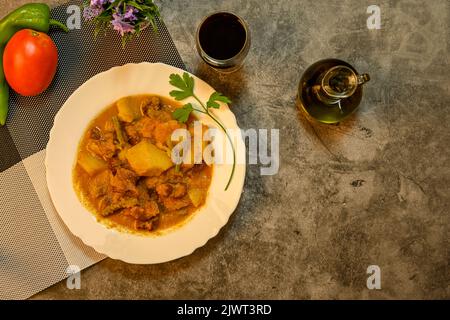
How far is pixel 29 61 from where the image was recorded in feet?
5.63

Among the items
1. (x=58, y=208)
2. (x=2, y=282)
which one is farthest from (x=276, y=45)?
(x=2, y=282)

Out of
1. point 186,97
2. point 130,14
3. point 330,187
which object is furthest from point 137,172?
point 330,187

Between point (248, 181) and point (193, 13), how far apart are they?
77 cm

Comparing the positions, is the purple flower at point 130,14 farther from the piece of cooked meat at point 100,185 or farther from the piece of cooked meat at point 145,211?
the piece of cooked meat at point 145,211

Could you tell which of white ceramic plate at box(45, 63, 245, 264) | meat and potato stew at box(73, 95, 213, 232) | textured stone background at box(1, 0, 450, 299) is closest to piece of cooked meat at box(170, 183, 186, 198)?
meat and potato stew at box(73, 95, 213, 232)

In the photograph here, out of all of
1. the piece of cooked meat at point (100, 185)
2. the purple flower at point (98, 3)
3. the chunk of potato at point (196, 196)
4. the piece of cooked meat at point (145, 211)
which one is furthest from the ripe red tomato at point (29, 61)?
the chunk of potato at point (196, 196)

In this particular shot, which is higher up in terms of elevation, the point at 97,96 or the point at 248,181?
the point at 97,96

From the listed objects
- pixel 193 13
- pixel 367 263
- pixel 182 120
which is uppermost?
pixel 193 13

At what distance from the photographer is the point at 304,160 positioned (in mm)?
1885

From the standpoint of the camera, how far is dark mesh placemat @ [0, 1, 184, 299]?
6.23 ft

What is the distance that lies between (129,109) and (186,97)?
0.79ft

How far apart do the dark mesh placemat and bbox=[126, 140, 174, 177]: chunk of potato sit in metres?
0.41

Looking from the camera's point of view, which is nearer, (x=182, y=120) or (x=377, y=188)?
(x=182, y=120)
